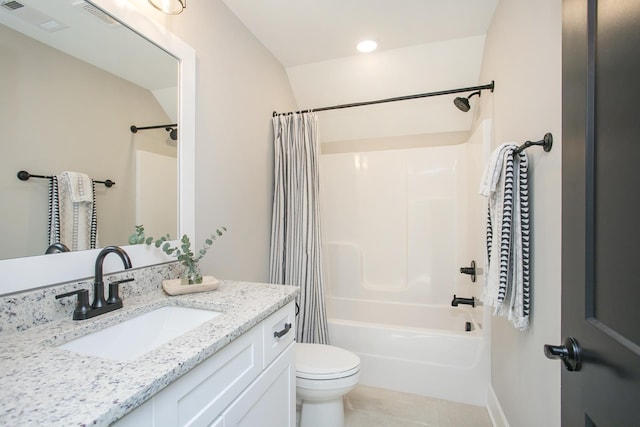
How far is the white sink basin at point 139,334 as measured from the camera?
2.85ft

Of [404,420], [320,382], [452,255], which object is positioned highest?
[452,255]

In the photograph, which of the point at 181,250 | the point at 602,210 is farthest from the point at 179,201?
the point at 602,210

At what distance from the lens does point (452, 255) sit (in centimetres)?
269

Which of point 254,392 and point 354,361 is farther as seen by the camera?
point 354,361

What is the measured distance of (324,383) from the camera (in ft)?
4.98

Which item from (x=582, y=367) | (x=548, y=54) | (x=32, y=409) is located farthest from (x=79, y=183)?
(x=548, y=54)

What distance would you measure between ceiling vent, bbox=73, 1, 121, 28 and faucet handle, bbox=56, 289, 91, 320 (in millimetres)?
963

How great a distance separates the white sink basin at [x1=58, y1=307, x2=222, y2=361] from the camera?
870mm

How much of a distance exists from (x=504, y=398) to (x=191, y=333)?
5.73 feet

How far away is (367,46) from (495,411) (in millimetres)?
2545

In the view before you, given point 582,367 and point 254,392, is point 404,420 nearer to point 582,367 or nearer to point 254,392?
point 254,392

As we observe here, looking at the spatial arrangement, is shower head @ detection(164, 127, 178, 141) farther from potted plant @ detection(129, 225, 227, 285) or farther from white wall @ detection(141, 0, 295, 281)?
potted plant @ detection(129, 225, 227, 285)

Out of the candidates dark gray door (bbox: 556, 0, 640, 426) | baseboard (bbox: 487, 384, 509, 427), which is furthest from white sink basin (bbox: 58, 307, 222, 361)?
baseboard (bbox: 487, 384, 509, 427)

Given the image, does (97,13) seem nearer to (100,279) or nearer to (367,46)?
(100,279)
